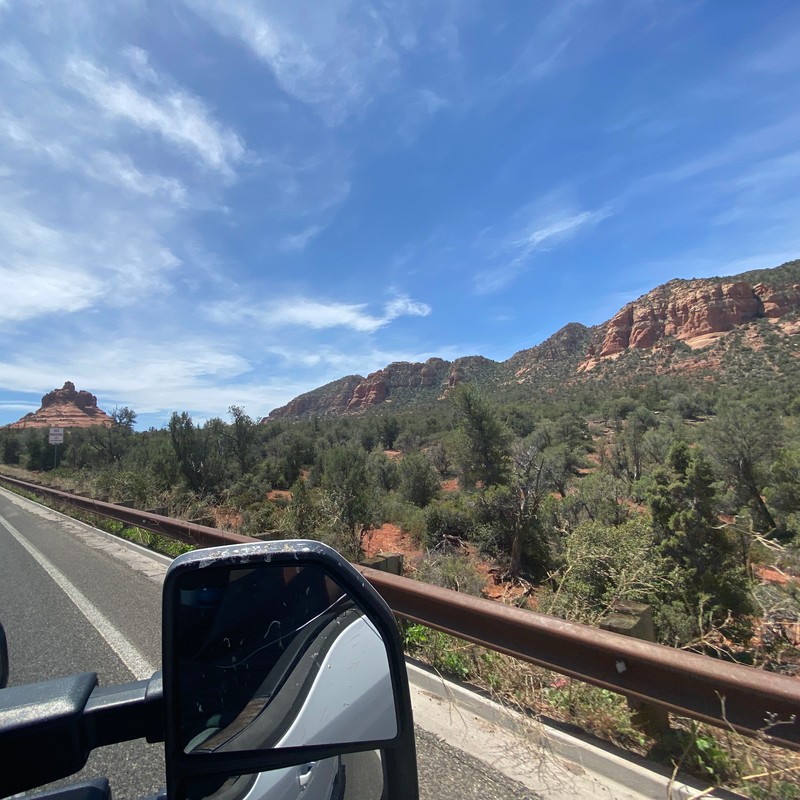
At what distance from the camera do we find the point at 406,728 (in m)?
1.13

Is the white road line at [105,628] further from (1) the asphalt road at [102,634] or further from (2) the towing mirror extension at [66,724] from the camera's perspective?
(2) the towing mirror extension at [66,724]

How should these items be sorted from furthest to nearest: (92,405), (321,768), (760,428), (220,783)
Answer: (92,405) < (760,428) < (321,768) < (220,783)

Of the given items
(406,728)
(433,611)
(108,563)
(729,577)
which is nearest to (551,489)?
(729,577)

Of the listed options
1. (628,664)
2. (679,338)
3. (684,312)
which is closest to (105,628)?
(628,664)

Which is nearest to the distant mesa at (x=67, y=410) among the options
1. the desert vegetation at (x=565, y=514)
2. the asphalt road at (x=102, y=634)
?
the desert vegetation at (x=565, y=514)

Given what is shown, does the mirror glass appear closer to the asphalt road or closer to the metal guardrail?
the asphalt road

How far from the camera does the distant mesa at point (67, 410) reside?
162625mm

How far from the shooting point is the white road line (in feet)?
12.3

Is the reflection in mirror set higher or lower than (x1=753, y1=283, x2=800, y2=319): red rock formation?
lower

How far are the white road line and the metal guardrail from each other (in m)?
2.07

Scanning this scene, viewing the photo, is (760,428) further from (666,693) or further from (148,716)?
(148,716)

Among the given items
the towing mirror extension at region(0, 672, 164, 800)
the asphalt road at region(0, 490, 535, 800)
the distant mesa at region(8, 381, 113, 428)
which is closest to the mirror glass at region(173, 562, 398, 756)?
the towing mirror extension at region(0, 672, 164, 800)

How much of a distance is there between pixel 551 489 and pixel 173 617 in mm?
32078

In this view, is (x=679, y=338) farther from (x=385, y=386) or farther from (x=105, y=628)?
(x=105, y=628)
